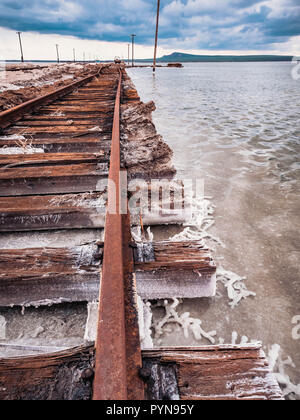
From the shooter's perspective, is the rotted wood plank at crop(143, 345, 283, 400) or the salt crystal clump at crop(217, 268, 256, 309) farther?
the salt crystal clump at crop(217, 268, 256, 309)

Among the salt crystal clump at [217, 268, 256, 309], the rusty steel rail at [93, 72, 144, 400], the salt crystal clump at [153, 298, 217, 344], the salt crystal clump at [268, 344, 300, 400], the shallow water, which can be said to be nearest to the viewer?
the rusty steel rail at [93, 72, 144, 400]

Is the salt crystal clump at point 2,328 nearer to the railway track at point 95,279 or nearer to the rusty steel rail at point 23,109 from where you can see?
the railway track at point 95,279

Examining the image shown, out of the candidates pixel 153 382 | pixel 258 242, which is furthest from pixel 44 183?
pixel 258 242

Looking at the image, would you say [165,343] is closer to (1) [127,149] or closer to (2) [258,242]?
(2) [258,242]

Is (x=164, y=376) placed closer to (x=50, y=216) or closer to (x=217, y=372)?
(x=217, y=372)

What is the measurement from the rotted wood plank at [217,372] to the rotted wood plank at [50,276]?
57 cm

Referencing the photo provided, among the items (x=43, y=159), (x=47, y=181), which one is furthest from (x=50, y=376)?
(x=43, y=159)

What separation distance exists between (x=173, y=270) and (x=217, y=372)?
565 mm

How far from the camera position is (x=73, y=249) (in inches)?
55.7

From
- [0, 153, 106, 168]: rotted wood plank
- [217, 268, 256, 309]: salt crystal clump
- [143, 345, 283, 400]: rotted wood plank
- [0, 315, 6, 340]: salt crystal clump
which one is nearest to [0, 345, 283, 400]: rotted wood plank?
[143, 345, 283, 400]: rotted wood plank

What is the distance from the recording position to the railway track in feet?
2.67

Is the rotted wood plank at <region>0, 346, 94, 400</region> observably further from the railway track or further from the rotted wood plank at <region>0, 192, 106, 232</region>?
the rotted wood plank at <region>0, 192, 106, 232</region>

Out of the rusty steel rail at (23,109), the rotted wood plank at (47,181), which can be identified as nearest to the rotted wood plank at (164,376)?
the rotted wood plank at (47,181)

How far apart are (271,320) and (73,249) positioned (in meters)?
1.33
